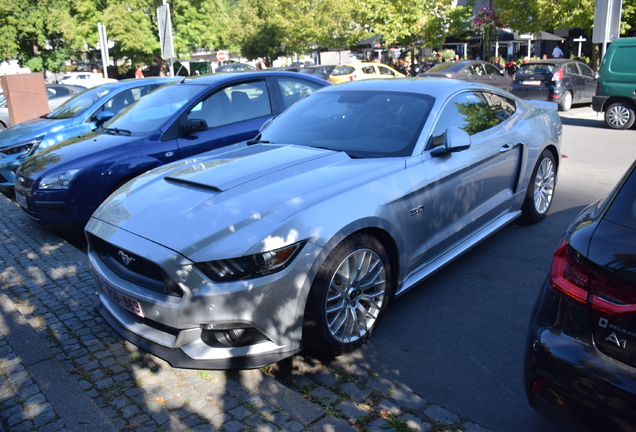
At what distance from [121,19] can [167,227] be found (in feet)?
117

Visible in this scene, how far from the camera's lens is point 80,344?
12.6ft

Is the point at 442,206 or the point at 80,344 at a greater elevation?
the point at 442,206

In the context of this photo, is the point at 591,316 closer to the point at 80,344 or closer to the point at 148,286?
the point at 148,286

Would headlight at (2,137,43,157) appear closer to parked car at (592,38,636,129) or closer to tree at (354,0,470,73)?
parked car at (592,38,636,129)

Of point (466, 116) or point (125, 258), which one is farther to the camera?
point (466, 116)

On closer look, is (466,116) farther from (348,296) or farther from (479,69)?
(479,69)

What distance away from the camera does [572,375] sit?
2.25 m

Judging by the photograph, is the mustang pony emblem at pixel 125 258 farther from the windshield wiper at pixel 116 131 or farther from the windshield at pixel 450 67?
the windshield at pixel 450 67

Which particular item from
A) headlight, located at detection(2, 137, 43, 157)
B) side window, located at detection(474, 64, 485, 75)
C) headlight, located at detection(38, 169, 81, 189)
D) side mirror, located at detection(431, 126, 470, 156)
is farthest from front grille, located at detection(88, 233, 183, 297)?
side window, located at detection(474, 64, 485, 75)

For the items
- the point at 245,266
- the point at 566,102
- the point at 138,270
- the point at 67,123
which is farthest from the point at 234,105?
the point at 566,102

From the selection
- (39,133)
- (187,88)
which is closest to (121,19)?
(39,133)

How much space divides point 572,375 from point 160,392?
225 centimetres

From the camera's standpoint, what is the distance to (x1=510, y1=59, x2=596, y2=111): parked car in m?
16.5

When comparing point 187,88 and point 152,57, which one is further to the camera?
point 152,57
